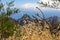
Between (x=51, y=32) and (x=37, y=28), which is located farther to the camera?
(x=51, y=32)

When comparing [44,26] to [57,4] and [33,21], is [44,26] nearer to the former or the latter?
[33,21]

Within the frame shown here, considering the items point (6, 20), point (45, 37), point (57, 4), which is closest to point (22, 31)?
point (45, 37)

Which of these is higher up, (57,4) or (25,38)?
(25,38)

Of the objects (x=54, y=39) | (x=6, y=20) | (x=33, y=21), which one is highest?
(x=33, y=21)

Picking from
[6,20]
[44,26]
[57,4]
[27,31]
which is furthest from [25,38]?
[6,20]

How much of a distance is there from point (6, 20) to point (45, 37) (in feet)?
52.6

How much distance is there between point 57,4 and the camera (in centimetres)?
1467

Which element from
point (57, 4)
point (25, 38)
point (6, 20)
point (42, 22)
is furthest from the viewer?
point (6, 20)

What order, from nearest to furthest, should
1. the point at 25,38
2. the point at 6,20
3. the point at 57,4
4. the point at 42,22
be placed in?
the point at 25,38, the point at 42,22, the point at 57,4, the point at 6,20

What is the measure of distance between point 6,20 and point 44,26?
1592 centimetres

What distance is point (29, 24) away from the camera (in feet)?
19.9

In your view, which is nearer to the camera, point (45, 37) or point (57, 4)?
point (45, 37)

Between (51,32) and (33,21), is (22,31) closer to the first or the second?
(33,21)

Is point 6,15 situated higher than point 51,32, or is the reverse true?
point 51,32
